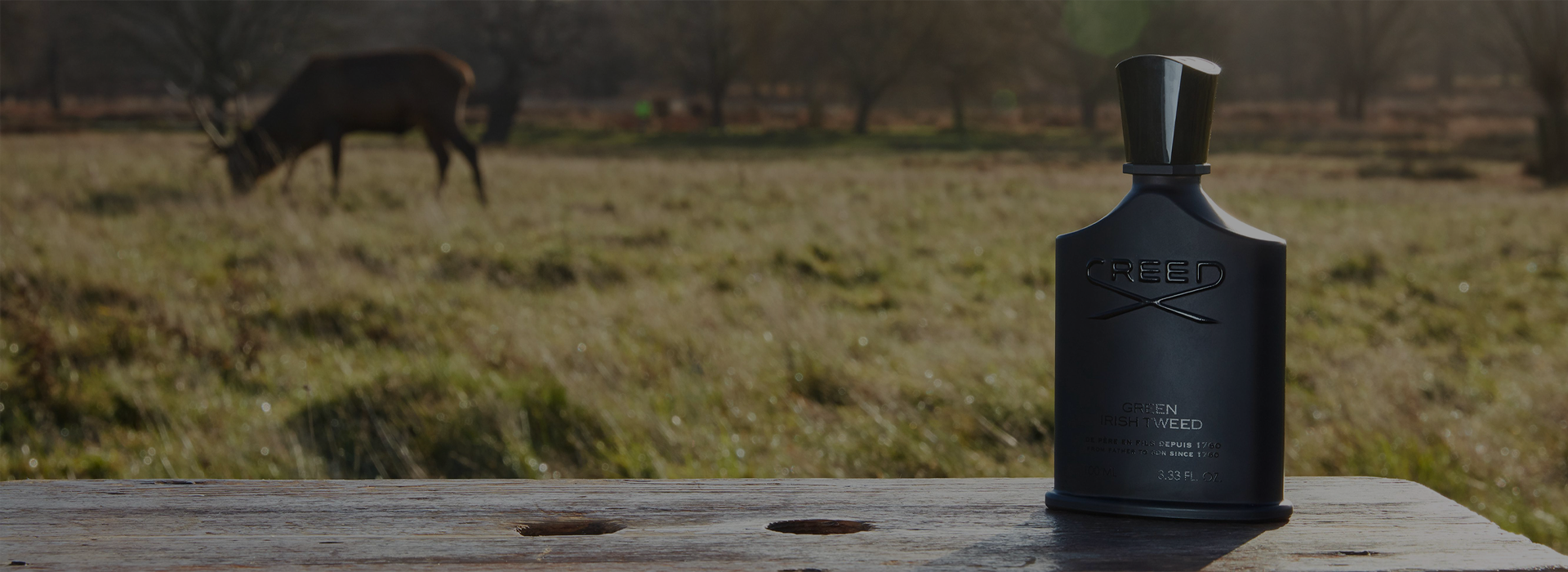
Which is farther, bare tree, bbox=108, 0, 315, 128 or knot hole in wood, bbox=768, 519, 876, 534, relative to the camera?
bare tree, bbox=108, 0, 315, 128

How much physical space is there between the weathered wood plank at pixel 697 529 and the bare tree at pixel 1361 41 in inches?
2062

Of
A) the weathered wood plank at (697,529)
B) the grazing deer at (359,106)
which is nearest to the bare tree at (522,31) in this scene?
the grazing deer at (359,106)

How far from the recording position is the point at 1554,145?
19.8 metres

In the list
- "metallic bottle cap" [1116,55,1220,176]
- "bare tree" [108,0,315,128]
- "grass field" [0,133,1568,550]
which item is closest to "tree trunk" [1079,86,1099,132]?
"bare tree" [108,0,315,128]

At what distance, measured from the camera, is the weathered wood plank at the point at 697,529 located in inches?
40.8

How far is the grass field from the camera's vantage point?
3.92m

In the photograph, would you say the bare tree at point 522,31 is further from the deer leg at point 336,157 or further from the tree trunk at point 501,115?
the deer leg at point 336,157

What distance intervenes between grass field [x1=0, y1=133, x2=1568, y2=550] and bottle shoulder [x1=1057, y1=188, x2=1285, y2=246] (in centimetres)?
262

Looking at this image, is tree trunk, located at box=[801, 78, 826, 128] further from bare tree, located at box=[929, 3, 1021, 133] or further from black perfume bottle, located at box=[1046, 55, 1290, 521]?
black perfume bottle, located at box=[1046, 55, 1290, 521]

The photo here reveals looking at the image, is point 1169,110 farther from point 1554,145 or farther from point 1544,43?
point 1544,43

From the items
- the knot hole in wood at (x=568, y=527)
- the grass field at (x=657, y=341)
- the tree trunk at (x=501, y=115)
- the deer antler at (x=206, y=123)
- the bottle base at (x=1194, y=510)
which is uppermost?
the tree trunk at (x=501, y=115)

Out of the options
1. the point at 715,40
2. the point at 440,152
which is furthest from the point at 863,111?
the point at 440,152

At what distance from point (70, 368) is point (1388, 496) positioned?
5189 mm

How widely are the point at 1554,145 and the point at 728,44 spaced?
3284cm
